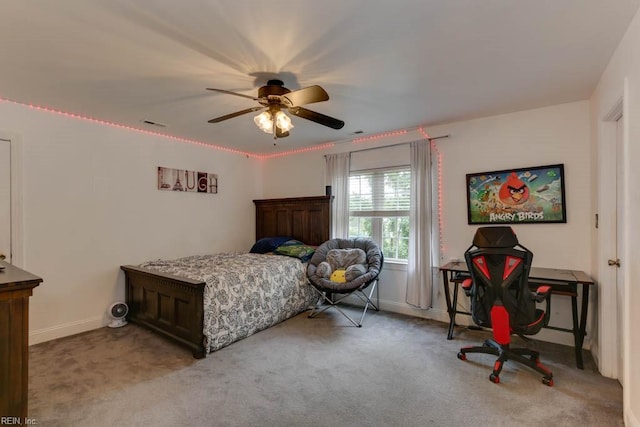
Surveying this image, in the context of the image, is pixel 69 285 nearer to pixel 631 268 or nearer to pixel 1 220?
pixel 1 220

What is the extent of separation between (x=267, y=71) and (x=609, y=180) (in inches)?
111

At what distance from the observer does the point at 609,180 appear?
252cm

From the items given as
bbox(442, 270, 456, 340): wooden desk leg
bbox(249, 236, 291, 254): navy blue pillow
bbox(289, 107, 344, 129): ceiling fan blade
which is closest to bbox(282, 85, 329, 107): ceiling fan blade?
bbox(289, 107, 344, 129): ceiling fan blade

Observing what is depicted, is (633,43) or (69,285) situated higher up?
(633,43)

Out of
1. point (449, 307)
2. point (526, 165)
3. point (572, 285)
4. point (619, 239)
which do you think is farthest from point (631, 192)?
point (449, 307)

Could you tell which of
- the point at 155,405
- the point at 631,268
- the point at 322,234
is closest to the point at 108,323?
the point at 155,405

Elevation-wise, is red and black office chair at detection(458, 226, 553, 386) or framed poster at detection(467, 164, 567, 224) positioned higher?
framed poster at detection(467, 164, 567, 224)

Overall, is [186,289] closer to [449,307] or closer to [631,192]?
[449,307]

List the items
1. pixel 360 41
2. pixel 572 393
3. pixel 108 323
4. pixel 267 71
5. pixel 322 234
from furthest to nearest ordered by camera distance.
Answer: pixel 322 234 < pixel 108 323 < pixel 267 71 < pixel 572 393 < pixel 360 41

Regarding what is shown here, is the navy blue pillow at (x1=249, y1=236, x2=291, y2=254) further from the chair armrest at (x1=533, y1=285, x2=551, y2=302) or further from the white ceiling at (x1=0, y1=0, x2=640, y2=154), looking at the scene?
the chair armrest at (x1=533, y1=285, x2=551, y2=302)

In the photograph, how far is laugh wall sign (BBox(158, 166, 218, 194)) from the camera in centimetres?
429

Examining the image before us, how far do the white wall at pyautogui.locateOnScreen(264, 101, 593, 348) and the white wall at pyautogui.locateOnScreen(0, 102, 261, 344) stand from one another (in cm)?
301

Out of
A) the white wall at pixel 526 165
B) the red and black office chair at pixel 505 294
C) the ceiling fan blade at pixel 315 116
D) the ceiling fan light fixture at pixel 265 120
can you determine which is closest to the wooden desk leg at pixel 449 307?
the white wall at pixel 526 165

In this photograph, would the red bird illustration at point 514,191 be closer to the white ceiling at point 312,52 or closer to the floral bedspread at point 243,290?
the white ceiling at point 312,52
